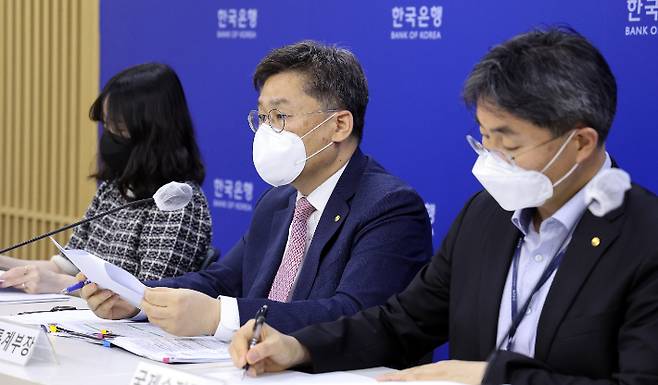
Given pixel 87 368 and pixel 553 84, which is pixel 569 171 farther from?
pixel 87 368

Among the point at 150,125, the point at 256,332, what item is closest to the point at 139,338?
the point at 256,332

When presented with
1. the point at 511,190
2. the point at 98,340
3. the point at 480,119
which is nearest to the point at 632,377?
the point at 511,190

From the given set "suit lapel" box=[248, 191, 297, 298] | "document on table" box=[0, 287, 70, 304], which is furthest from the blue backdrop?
"document on table" box=[0, 287, 70, 304]

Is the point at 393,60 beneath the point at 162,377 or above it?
above

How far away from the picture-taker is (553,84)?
2.10 meters

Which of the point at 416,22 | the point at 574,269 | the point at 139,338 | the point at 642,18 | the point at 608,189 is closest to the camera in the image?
the point at 608,189

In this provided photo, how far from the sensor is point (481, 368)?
6.86 ft

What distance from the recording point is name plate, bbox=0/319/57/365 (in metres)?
2.33

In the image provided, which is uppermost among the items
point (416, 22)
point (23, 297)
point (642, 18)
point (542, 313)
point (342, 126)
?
point (642, 18)

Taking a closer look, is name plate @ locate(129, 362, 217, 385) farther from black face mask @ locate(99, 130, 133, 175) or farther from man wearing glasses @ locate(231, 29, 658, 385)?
black face mask @ locate(99, 130, 133, 175)

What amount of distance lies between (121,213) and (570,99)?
1.95 meters

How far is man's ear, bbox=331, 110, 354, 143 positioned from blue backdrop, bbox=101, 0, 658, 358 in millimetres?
395

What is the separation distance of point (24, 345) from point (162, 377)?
48 cm

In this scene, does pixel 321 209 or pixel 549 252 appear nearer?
pixel 549 252
